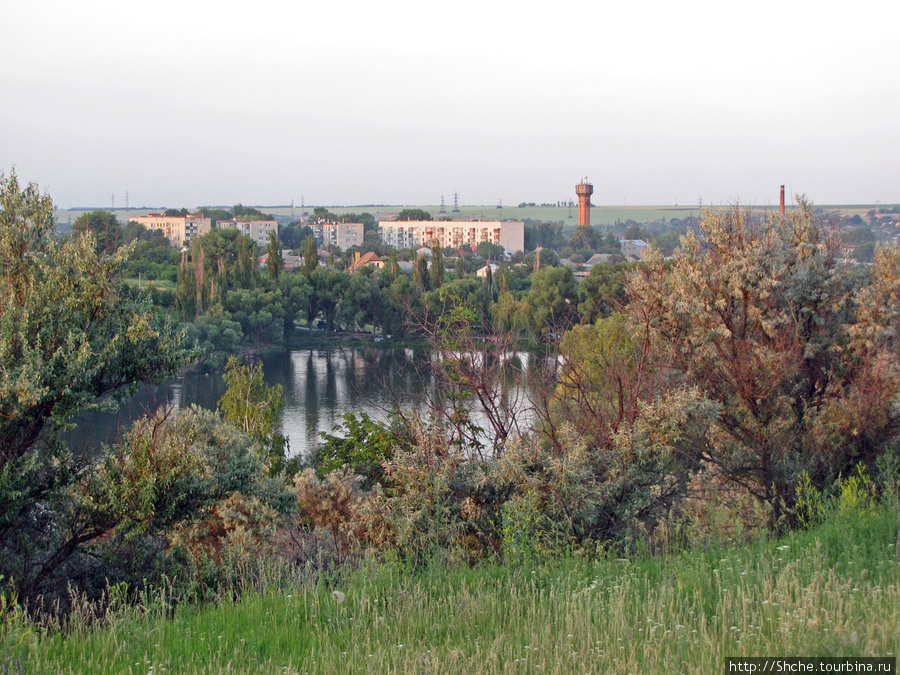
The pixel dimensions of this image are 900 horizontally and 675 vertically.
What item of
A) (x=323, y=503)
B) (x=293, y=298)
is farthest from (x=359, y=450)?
(x=293, y=298)

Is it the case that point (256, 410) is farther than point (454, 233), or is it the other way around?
point (454, 233)

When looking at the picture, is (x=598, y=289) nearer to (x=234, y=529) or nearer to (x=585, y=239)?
(x=234, y=529)

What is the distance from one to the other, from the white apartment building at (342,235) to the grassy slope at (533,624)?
10351 cm

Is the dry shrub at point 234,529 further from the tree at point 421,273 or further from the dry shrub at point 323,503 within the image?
the tree at point 421,273

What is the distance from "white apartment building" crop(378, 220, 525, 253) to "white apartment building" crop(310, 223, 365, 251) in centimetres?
Answer: 445

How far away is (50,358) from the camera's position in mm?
5398

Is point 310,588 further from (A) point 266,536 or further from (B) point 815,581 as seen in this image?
(A) point 266,536

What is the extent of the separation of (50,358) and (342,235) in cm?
10275

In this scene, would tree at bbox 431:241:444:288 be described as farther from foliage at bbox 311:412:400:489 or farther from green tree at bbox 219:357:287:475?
foliage at bbox 311:412:400:489

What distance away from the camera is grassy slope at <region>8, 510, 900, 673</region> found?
94.7 inches

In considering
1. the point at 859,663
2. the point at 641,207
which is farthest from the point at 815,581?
the point at 641,207

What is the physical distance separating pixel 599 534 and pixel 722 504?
2571mm

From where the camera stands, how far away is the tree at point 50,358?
519cm

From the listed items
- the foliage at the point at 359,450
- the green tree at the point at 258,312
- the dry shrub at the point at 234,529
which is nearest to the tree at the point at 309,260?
the green tree at the point at 258,312
